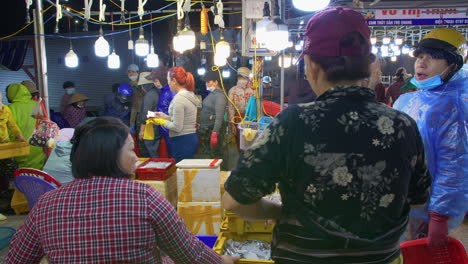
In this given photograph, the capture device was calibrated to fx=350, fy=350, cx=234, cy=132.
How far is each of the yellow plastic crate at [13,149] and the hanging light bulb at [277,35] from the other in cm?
386

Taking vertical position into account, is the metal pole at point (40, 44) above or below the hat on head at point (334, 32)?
above

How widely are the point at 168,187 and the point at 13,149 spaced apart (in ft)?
7.89

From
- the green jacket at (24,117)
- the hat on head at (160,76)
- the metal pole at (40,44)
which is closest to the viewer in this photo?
the metal pole at (40,44)

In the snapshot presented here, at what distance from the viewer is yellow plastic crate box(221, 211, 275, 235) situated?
3.29 meters

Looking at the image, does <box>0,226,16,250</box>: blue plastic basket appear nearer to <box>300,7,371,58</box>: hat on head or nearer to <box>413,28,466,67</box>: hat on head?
<box>300,7,371,58</box>: hat on head

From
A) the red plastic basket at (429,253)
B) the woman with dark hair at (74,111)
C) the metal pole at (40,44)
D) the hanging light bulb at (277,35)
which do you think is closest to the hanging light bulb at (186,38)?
the hanging light bulb at (277,35)

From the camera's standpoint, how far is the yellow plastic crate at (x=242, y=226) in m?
3.29

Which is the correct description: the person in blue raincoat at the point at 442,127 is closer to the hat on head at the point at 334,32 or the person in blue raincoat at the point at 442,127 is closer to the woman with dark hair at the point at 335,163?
the woman with dark hair at the point at 335,163

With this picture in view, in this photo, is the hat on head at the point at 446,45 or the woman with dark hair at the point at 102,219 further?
the hat on head at the point at 446,45

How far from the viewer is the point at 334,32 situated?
4.11 feet

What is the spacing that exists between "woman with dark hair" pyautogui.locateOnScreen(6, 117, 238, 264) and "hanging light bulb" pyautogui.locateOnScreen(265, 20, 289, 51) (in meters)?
2.98

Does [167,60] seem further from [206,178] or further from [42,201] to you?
[42,201]

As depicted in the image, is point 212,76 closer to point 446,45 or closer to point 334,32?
point 446,45

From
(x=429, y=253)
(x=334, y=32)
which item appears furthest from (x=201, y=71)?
(x=334, y=32)
